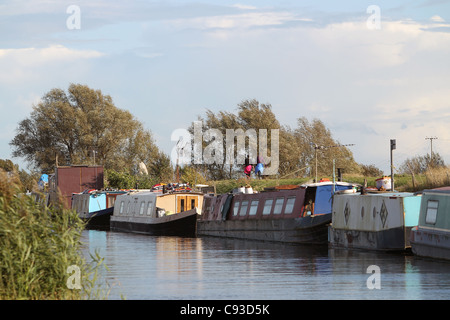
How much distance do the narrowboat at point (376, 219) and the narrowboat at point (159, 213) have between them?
13629 millimetres

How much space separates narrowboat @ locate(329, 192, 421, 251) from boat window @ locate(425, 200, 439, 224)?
1.53m

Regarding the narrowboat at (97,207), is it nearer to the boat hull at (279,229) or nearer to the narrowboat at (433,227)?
the boat hull at (279,229)

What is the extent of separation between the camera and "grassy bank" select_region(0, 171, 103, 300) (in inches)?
576

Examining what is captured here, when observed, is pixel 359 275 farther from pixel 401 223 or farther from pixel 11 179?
pixel 11 179

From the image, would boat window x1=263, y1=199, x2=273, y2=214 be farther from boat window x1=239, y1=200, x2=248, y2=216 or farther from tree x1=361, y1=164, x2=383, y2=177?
tree x1=361, y1=164, x2=383, y2=177

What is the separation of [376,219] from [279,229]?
6.79 m

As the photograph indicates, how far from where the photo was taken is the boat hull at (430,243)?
77.4 ft

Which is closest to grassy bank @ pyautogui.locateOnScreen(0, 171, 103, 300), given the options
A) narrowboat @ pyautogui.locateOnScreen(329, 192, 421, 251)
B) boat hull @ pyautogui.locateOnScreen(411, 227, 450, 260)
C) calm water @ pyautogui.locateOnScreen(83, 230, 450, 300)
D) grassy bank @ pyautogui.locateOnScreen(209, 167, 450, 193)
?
calm water @ pyautogui.locateOnScreen(83, 230, 450, 300)

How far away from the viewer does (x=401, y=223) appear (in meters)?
26.3

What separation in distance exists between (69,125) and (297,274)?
53.2m

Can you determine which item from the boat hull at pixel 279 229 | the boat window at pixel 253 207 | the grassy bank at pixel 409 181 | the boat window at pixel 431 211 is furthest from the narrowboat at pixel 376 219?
the boat window at pixel 253 207

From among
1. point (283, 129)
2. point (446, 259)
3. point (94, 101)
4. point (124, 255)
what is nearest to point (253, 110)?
point (283, 129)

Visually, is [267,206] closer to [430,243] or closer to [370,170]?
[430,243]

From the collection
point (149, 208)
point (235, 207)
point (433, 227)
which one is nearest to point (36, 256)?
point (433, 227)
